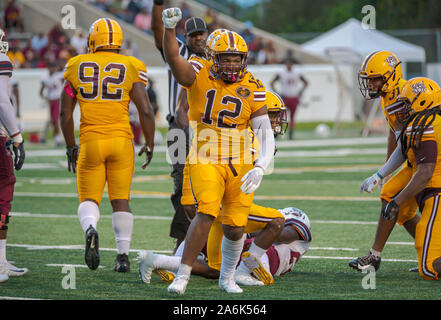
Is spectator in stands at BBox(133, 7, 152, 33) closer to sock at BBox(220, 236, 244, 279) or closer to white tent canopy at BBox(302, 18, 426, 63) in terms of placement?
white tent canopy at BBox(302, 18, 426, 63)

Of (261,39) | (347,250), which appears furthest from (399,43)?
(347,250)

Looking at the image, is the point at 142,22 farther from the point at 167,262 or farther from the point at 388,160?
the point at 167,262

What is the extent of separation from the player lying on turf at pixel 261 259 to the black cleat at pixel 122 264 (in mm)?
492

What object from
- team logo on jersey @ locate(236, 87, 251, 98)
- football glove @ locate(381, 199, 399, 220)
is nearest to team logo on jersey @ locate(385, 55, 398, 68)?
football glove @ locate(381, 199, 399, 220)

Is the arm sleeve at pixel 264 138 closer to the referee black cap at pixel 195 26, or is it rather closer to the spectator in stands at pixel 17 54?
the referee black cap at pixel 195 26

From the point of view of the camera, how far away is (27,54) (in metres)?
23.8

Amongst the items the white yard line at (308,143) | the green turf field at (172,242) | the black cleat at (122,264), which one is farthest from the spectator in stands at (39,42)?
the black cleat at (122,264)

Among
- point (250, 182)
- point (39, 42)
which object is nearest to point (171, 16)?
point (250, 182)

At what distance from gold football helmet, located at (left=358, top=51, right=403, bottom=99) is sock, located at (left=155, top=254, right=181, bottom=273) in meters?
1.92

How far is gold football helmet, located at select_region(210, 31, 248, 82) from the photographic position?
17.7ft

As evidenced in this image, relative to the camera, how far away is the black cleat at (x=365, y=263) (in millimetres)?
6184

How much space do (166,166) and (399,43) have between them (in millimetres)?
12349

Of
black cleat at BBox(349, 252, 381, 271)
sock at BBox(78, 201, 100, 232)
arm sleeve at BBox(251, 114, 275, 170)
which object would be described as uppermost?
arm sleeve at BBox(251, 114, 275, 170)

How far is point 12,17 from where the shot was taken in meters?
25.4
